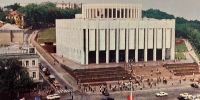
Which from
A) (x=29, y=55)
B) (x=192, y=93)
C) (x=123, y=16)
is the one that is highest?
(x=123, y=16)

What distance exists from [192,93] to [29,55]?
26.4m

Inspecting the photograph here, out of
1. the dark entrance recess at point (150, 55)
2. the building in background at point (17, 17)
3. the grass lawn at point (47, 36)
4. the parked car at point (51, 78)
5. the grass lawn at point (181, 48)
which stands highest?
the building in background at point (17, 17)

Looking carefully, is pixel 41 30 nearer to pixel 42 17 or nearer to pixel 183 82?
pixel 42 17

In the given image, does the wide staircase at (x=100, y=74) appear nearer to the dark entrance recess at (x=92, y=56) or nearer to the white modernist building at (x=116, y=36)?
the white modernist building at (x=116, y=36)

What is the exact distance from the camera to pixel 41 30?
4508 inches

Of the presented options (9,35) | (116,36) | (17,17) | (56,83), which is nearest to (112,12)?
(116,36)

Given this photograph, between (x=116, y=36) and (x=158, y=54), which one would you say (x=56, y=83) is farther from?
(x=158, y=54)

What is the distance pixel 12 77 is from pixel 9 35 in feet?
103

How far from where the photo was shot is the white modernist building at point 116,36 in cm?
7138

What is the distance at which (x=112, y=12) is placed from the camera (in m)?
80.7

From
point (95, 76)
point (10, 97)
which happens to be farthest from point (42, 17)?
point (10, 97)

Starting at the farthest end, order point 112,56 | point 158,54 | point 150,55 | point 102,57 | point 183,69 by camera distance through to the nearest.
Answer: point 158,54, point 150,55, point 112,56, point 102,57, point 183,69

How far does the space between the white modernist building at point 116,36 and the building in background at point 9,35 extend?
1045cm

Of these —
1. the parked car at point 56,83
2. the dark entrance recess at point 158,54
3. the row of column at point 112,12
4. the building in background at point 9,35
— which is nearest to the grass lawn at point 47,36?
the building in background at point 9,35
